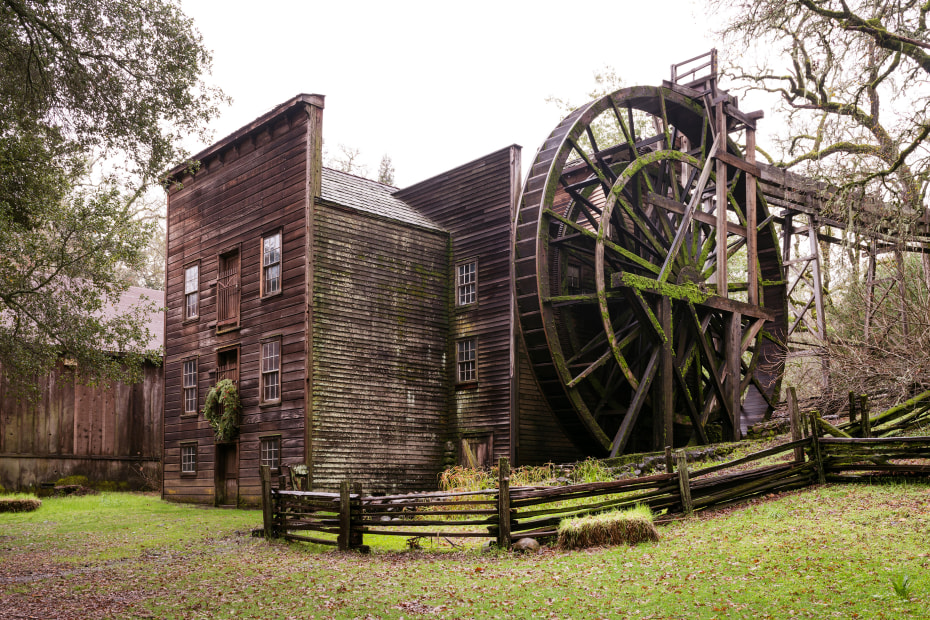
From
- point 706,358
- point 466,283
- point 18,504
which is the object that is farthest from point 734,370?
point 18,504

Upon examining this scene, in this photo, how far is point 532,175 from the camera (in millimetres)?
17672

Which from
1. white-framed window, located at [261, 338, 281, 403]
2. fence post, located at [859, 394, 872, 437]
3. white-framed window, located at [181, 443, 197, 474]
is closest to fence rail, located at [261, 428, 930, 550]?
fence post, located at [859, 394, 872, 437]

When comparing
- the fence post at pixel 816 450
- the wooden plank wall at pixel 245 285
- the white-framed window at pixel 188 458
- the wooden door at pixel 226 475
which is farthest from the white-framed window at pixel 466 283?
the fence post at pixel 816 450

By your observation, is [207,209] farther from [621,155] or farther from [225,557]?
[225,557]

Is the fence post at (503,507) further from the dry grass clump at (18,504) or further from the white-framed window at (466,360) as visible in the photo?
the dry grass clump at (18,504)

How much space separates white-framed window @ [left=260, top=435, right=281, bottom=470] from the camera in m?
18.4

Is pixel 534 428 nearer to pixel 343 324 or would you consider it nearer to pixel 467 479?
pixel 467 479

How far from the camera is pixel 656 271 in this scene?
19359mm

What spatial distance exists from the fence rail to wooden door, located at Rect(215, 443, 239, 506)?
6.96 meters

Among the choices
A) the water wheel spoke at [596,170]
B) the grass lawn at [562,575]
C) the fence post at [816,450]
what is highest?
the water wheel spoke at [596,170]

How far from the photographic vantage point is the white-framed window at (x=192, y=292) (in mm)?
22234

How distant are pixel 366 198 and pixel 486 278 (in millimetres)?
3804

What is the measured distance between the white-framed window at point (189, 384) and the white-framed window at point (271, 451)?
3.94m

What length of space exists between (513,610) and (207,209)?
17336mm
